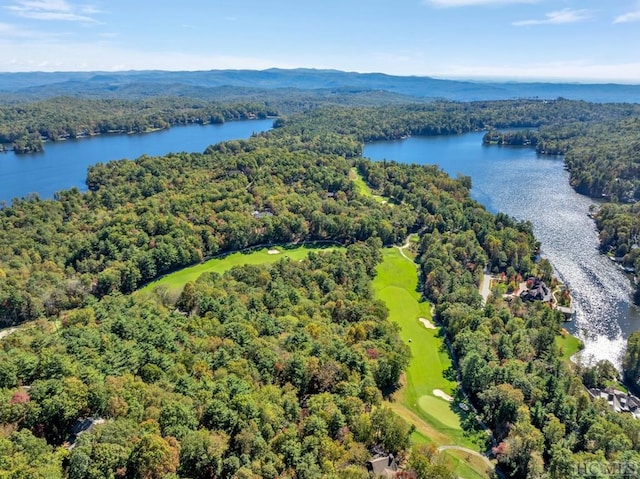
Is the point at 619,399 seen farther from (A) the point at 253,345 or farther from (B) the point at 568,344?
(A) the point at 253,345

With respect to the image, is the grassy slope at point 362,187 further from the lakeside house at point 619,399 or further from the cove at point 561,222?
the lakeside house at point 619,399

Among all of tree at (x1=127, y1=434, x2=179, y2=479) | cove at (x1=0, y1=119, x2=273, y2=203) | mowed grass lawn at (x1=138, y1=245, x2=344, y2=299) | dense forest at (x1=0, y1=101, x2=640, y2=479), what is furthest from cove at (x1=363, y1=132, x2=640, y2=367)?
cove at (x1=0, y1=119, x2=273, y2=203)

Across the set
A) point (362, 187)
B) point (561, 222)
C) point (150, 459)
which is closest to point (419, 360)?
point (150, 459)

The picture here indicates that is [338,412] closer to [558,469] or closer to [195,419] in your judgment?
[195,419]

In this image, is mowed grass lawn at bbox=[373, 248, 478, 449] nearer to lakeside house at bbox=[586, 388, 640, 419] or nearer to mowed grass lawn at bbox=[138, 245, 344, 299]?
lakeside house at bbox=[586, 388, 640, 419]

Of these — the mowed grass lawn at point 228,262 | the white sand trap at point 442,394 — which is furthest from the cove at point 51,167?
the white sand trap at point 442,394
